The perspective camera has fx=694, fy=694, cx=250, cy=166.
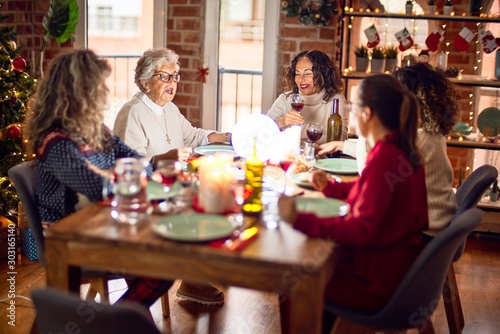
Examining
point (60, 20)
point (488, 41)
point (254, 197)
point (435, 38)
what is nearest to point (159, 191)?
point (254, 197)

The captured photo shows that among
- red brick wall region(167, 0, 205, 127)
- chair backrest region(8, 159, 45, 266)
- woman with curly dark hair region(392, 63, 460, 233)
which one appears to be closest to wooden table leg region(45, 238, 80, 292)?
chair backrest region(8, 159, 45, 266)

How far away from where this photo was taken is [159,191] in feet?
7.50

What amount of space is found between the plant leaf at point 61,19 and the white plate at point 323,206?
251cm

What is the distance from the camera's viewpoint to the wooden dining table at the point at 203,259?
1.75 metres

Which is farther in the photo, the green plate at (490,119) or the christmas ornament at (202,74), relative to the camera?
the christmas ornament at (202,74)

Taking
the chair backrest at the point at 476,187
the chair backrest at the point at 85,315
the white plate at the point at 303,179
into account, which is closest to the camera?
the chair backrest at the point at 85,315

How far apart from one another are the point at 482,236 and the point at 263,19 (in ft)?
6.46

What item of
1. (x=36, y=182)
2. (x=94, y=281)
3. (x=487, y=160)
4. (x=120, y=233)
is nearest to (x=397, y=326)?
(x=120, y=233)

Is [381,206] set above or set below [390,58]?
below

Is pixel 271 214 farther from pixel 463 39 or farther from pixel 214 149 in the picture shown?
pixel 463 39

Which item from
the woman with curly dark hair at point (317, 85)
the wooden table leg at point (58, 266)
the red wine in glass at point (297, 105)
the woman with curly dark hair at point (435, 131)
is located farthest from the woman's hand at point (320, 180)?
the woman with curly dark hair at point (317, 85)

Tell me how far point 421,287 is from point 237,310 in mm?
1212

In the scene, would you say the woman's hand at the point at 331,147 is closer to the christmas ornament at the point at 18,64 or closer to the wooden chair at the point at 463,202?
the wooden chair at the point at 463,202

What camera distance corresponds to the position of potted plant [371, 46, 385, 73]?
420 centimetres
